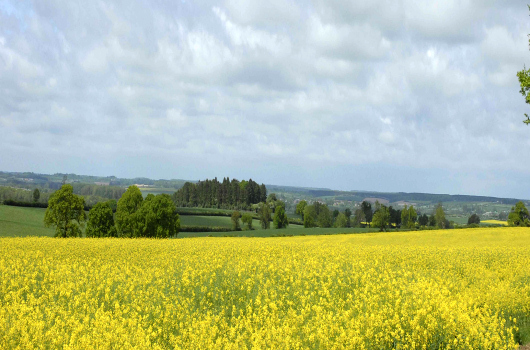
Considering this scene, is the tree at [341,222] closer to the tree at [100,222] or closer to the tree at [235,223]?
the tree at [235,223]

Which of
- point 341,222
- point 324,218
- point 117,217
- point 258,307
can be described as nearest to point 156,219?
point 117,217

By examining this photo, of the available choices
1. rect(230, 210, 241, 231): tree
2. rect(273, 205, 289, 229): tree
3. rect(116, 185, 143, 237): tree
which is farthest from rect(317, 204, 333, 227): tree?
rect(116, 185, 143, 237): tree

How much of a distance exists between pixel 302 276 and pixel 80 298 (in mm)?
5742

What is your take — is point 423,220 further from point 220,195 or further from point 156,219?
point 156,219

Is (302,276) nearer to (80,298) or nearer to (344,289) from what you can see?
(344,289)

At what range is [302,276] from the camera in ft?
34.2

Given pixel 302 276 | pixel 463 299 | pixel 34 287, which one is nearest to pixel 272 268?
pixel 302 276

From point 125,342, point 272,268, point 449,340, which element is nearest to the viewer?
point 125,342

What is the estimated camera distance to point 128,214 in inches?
2131

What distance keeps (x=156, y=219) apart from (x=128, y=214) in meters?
7.14

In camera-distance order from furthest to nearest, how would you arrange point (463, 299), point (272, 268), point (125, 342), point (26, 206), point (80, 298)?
1. point (26, 206)
2. point (272, 268)
3. point (463, 299)
4. point (80, 298)
5. point (125, 342)

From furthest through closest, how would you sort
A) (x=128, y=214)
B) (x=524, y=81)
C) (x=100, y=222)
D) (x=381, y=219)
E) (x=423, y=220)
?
(x=423, y=220) → (x=381, y=219) → (x=128, y=214) → (x=100, y=222) → (x=524, y=81)

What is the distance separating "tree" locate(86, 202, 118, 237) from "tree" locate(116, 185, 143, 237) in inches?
44.2

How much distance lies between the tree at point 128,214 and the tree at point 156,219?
813mm
